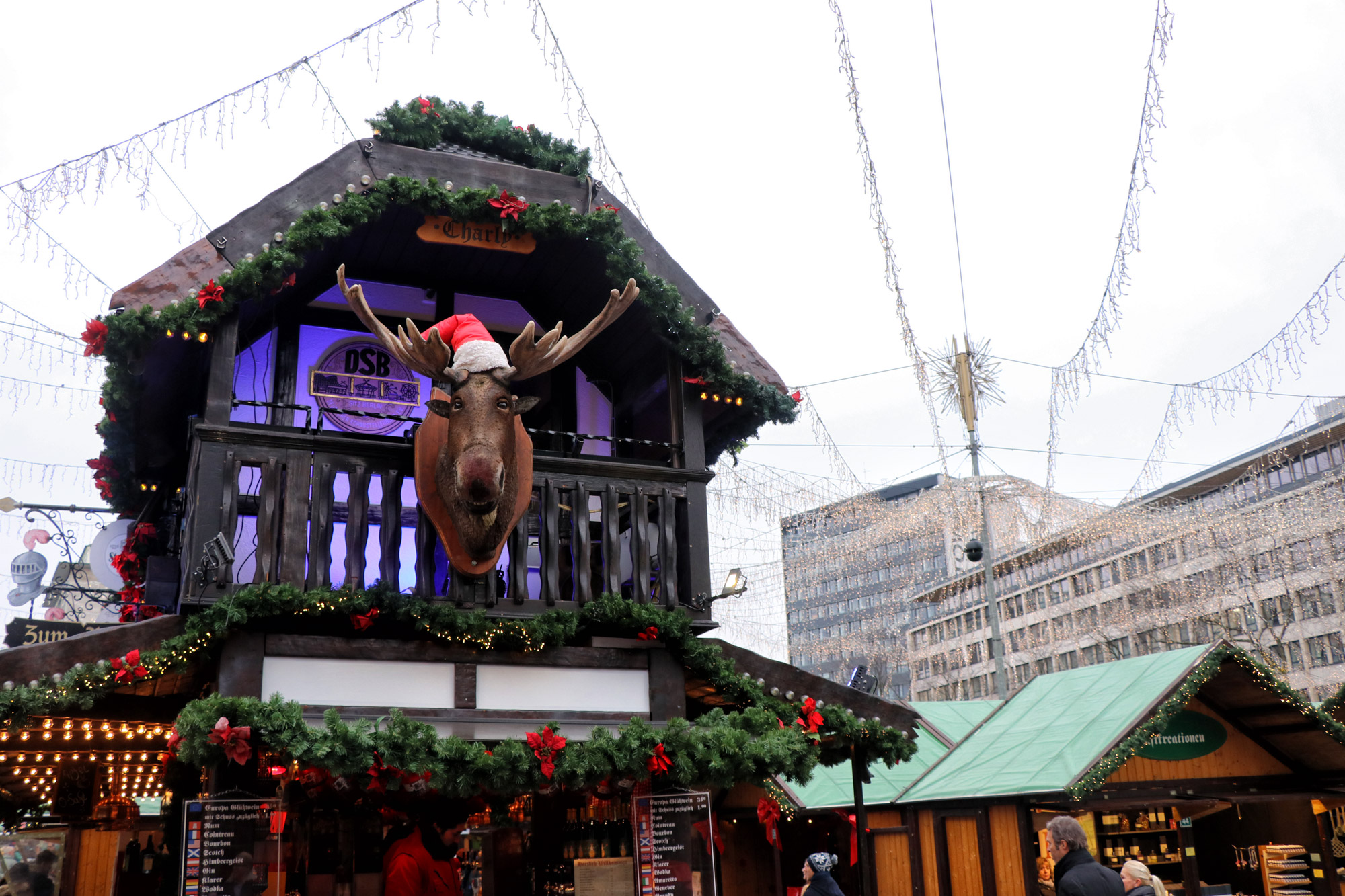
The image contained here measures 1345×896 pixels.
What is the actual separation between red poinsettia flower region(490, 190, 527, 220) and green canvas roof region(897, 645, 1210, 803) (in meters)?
7.22

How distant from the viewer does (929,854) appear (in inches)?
523

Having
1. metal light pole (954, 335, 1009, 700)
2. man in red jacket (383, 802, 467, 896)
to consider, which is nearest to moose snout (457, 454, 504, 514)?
man in red jacket (383, 802, 467, 896)

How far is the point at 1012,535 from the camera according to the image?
85.6 feet

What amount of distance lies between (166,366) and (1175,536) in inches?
941

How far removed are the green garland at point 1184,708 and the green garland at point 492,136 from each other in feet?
24.0

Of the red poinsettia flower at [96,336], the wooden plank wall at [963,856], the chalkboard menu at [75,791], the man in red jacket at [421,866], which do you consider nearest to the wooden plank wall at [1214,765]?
the wooden plank wall at [963,856]

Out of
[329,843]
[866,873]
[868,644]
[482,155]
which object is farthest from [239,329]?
[868,644]

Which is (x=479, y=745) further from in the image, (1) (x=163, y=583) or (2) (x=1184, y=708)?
(2) (x=1184, y=708)

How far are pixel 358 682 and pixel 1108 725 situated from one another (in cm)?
741

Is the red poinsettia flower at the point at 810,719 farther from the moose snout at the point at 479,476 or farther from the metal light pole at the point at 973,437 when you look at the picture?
the metal light pole at the point at 973,437

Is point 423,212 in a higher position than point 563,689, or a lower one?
higher

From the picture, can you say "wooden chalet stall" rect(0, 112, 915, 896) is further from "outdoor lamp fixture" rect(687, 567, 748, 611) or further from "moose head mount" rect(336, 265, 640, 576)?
"moose head mount" rect(336, 265, 640, 576)

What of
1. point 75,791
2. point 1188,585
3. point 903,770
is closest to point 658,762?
point 903,770

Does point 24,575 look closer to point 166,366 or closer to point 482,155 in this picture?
point 166,366
